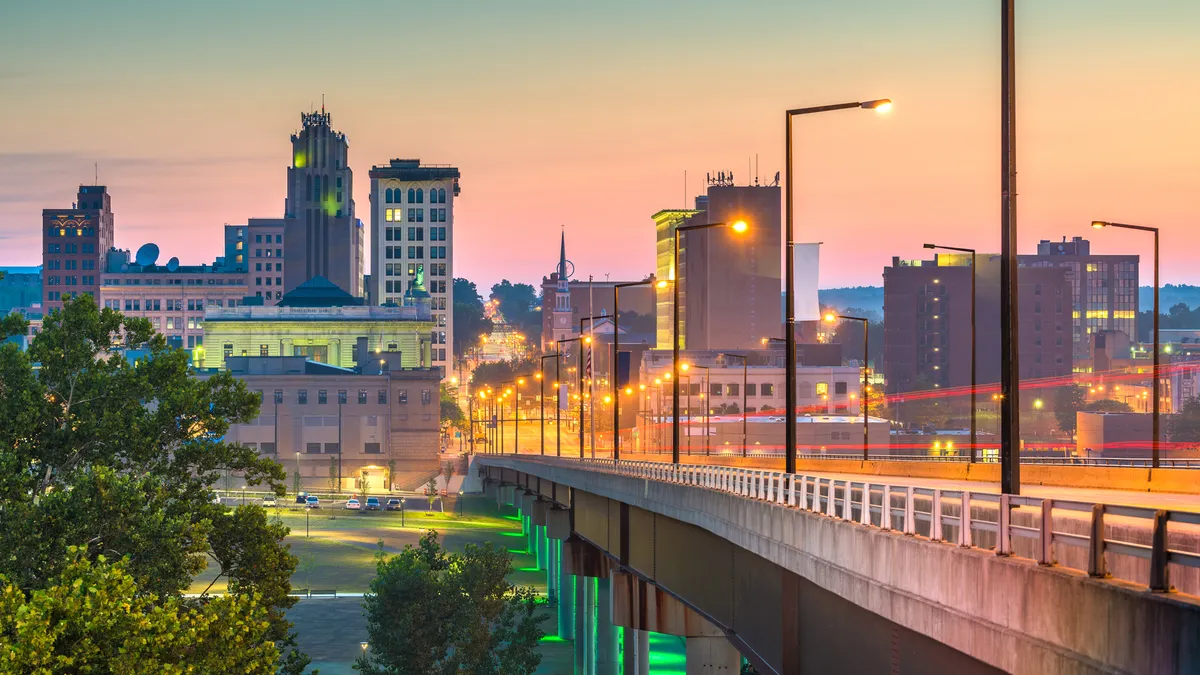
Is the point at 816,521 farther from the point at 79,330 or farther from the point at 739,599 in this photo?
the point at 79,330

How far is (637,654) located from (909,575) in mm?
48314

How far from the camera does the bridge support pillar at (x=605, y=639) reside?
7747 cm

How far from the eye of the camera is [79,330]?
154ft

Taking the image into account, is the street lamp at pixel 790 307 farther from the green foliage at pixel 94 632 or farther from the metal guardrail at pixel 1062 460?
the metal guardrail at pixel 1062 460

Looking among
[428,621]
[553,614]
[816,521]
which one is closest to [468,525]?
[553,614]

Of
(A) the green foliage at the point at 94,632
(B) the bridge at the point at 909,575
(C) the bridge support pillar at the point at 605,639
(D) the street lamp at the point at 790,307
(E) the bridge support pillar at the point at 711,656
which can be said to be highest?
(D) the street lamp at the point at 790,307

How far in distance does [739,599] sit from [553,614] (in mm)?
78723

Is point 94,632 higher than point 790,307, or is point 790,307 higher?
point 790,307

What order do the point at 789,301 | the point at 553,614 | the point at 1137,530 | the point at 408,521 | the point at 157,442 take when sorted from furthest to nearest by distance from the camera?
the point at 408,521, the point at 553,614, the point at 157,442, the point at 789,301, the point at 1137,530

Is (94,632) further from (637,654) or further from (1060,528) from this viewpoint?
(637,654)

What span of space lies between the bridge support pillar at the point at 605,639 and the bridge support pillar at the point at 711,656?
30.4m

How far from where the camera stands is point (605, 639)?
78.1m

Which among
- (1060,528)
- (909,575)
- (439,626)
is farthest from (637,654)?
(909,575)

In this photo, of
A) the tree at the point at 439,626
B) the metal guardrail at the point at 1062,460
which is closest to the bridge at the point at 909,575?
the metal guardrail at the point at 1062,460
